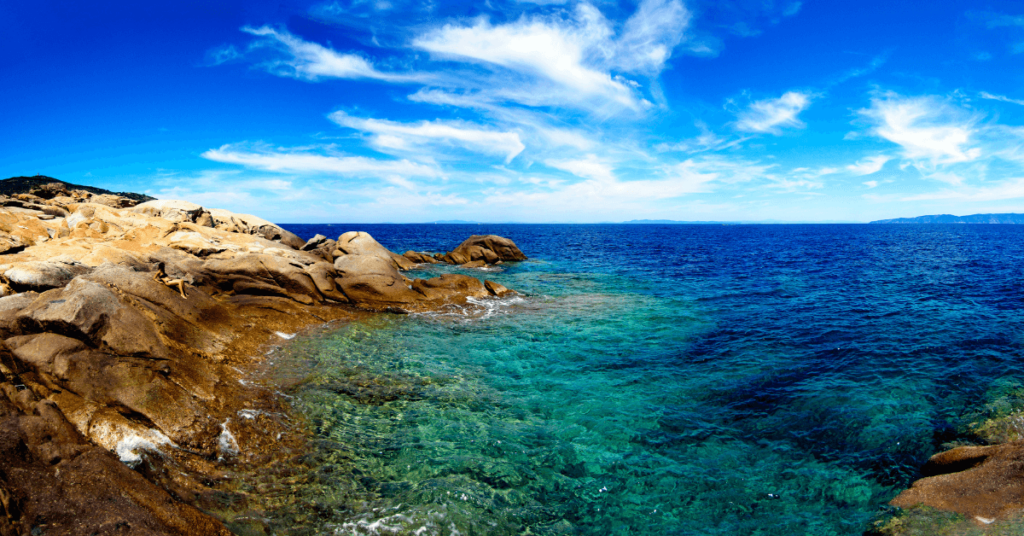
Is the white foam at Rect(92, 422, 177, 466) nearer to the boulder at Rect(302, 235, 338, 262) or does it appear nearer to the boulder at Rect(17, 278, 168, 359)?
the boulder at Rect(17, 278, 168, 359)

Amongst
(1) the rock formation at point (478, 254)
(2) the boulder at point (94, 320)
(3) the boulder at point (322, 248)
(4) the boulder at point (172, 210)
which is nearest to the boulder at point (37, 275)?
(2) the boulder at point (94, 320)

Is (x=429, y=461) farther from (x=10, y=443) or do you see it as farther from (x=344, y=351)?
(x=344, y=351)

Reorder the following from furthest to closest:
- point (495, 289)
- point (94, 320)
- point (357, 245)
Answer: point (357, 245)
point (495, 289)
point (94, 320)

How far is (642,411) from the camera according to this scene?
12.0 m

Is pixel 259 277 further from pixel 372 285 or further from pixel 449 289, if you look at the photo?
pixel 449 289

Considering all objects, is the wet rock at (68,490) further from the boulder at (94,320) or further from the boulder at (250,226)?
the boulder at (250,226)

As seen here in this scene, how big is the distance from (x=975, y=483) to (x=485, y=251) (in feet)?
133

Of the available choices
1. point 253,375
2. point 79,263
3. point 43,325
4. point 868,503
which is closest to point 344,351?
point 253,375

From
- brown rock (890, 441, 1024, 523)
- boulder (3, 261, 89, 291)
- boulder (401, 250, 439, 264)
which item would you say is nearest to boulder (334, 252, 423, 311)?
boulder (3, 261, 89, 291)

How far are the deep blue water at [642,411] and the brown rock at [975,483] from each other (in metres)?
0.62

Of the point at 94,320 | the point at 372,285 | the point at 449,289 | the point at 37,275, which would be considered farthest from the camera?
the point at 449,289

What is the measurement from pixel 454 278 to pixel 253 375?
15083mm

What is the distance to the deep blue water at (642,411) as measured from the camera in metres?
8.17

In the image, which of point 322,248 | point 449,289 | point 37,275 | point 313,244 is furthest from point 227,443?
point 313,244
